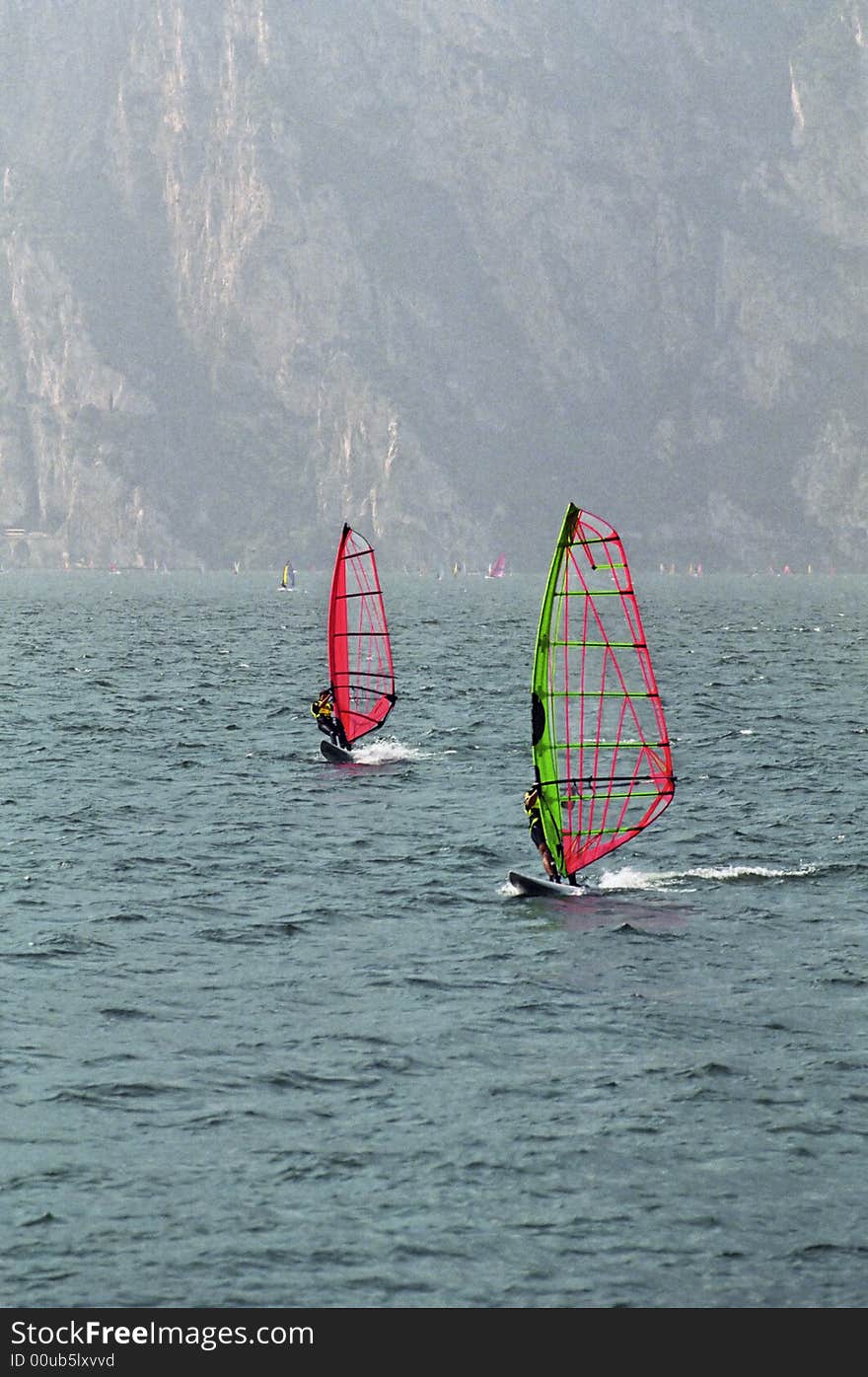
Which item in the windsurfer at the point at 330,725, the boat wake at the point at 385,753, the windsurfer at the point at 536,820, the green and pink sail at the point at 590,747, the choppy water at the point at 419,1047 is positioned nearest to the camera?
the choppy water at the point at 419,1047

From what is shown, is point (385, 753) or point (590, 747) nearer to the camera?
point (590, 747)

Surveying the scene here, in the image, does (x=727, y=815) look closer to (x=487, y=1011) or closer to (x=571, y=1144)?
(x=487, y=1011)

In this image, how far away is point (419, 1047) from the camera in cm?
2612

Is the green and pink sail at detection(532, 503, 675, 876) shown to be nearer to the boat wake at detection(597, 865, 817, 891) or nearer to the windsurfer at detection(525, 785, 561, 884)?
the windsurfer at detection(525, 785, 561, 884)

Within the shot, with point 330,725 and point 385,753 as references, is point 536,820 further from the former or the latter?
point 385,753

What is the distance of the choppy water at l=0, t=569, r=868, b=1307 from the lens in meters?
19.3

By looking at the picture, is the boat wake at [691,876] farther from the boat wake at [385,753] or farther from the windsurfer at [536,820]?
the boat wake at [385,753]

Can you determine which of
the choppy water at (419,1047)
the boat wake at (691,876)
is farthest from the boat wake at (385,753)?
the boat wake at (691,876)

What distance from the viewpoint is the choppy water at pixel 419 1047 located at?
761 inches

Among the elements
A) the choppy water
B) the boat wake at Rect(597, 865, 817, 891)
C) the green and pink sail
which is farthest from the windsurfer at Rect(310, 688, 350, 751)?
the boat wake at Rect(597, 865, 817, 891)

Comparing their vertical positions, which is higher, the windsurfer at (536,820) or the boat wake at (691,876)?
the windsurfer at (536,820)

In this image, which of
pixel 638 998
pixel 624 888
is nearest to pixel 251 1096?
pixel 638 998

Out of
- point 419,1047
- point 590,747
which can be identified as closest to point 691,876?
point 590,747
